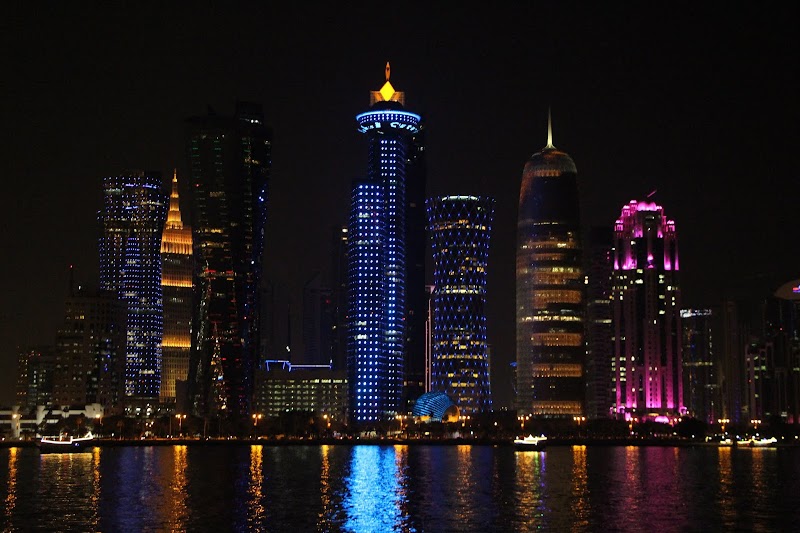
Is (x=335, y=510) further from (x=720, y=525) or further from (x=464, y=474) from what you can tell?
(x=464, y=474)

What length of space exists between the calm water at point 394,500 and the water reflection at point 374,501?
13 centimetres

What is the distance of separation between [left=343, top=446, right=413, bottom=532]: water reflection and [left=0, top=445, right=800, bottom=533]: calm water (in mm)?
133

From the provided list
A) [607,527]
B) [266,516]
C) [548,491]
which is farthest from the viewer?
[548,491]

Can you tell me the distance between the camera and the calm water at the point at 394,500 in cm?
10944

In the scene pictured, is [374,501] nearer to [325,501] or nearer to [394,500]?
[394,500]

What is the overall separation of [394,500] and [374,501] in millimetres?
2725

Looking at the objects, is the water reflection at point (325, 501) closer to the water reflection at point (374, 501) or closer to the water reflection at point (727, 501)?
the water reflection at point (374, 501)

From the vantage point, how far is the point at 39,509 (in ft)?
398

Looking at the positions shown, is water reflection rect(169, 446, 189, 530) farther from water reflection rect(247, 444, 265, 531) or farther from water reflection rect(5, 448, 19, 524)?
water reflection rect(5, 448, 19, 524)

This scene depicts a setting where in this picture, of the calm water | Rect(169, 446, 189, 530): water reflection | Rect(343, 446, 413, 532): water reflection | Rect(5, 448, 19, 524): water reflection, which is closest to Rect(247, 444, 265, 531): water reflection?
the calm water

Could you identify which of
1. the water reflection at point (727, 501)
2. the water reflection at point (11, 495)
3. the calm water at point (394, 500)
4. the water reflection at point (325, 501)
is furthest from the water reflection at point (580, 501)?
the water reflection at point (11, 495)

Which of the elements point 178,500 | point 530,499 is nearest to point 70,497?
point 178,500

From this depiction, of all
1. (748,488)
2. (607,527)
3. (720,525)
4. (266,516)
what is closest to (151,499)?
(266,516)

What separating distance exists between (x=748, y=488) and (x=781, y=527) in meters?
48.1
